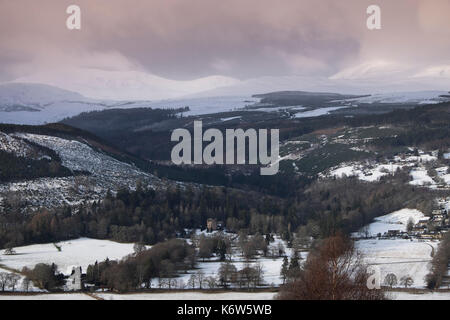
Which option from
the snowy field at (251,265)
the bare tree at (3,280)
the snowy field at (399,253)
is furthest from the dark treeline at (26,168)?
the snowy field at (399,253)

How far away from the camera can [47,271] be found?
2090 inches

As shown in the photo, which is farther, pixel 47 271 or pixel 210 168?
pixel 210 168

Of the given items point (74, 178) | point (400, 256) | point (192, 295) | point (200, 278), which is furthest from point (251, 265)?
point (74, 178)

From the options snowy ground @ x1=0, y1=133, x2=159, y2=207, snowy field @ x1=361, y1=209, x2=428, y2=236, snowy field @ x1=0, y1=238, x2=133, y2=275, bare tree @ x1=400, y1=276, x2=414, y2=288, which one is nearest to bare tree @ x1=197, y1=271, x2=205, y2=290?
snowy field @ x1=0, y1=238, x2=133, y2=275

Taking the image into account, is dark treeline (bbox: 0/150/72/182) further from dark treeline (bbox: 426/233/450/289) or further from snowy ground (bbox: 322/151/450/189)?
dark treeline (bbox: 426/233/450/289)

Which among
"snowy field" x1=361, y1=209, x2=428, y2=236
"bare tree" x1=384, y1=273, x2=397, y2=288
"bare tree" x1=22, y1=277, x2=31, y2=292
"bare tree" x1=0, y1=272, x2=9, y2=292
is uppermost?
"bare tree" x1=0, y1=272, x2=9, y2=292

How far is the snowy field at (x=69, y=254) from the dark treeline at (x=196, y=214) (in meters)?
2.17

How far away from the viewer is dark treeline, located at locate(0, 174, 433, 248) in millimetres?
72562

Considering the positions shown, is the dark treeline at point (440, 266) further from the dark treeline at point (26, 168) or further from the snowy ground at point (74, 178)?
the dark treeline at point (26, 168)

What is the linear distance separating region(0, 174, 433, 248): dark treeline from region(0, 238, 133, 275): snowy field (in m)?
2.17

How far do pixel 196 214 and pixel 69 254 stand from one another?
23850 millimetres
